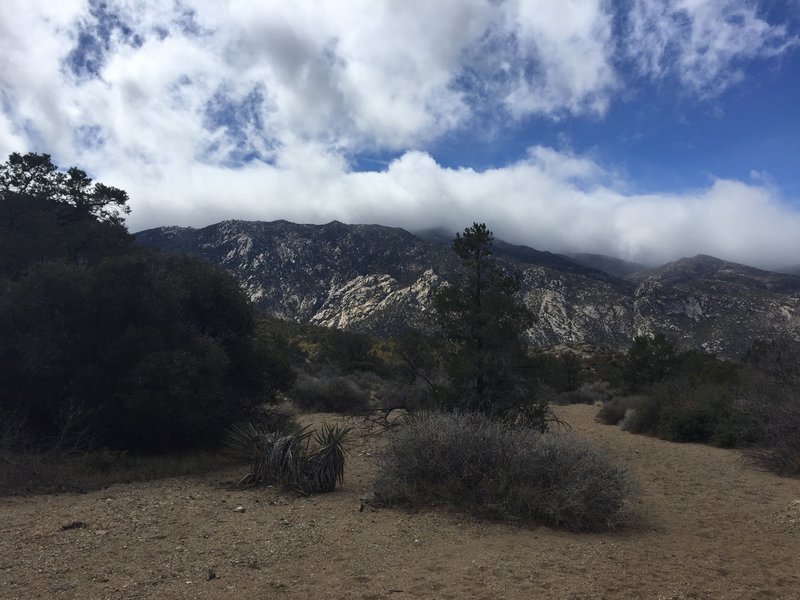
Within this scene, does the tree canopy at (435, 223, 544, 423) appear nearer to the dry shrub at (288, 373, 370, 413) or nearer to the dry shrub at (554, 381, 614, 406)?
the dry shrub at (288, 373, 370, 413)

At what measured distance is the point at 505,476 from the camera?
8438mm

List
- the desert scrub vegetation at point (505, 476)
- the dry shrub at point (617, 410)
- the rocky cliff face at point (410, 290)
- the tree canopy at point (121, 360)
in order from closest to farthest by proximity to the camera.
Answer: the desert scrub vegetation at point (505, 476) < the tree canopy at point (121, 360) < the dry shrub at point (617, 410) < the rocky cliff face at point (410, 290)

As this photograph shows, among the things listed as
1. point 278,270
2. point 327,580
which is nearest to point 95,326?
point 327,580

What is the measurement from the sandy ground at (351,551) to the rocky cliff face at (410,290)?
167 ft

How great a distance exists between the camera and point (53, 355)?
1136 centimetres

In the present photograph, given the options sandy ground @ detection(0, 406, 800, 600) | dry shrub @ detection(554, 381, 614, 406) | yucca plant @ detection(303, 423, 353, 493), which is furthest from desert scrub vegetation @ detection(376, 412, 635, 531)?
dry shrub @ detection(554, 381, 614, 406)

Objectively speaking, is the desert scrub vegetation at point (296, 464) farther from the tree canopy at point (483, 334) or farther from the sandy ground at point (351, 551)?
the tree canopy at point (483, 334)

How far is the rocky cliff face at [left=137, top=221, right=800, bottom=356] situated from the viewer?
219 ft

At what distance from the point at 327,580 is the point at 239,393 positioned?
30.4 feet

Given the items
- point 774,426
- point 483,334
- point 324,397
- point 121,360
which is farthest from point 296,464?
point 324,397

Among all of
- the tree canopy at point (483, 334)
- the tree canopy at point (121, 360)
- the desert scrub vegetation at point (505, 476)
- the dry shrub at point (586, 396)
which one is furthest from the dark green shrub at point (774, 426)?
the dry shrub at point (586, 396)

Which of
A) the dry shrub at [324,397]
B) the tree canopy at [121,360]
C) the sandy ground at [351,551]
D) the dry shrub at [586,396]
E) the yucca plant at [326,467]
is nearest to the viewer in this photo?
the sandy ground at [351,551]

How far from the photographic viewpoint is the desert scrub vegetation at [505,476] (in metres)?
8.05

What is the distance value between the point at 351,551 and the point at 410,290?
6644 cm
